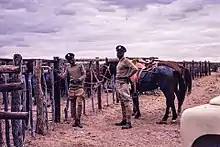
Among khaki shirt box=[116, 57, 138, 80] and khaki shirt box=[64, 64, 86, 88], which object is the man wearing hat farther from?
khaki shirt box=[64, 64, 86, 88]

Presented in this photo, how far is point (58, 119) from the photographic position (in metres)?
11.3

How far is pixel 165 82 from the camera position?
11773 mm

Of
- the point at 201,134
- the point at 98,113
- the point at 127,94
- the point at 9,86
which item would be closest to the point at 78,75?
the point at 127,94

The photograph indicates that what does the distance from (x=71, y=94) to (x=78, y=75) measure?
0.49 metres

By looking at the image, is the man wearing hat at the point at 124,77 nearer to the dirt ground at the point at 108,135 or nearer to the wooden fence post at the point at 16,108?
the dirt ground at the point at 108,135

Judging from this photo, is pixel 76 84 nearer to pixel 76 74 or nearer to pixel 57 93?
pixel 76 74

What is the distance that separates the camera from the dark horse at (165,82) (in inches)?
463

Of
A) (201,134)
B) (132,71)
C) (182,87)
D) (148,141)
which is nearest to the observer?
(201,134)

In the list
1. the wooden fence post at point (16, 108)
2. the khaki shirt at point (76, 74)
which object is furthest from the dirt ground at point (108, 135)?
the wooden fence post at point (16, 108)

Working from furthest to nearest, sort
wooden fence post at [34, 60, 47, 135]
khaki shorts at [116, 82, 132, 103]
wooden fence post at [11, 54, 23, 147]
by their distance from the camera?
1. khaki shorts at [116, 82, 132, 103]
2. wooden fence post at [34, 60, 47, 135]
3. wooden fence post at [11, 54, 23, 147]

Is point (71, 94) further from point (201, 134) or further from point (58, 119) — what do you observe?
point (201, 134)

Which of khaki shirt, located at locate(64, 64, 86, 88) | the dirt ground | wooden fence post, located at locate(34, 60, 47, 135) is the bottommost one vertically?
the dirt ground

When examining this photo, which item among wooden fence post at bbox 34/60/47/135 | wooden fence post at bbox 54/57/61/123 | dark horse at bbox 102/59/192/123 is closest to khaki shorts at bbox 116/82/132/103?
dark horse at bbox 102/59/192/123

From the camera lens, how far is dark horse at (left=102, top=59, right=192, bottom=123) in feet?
38.5
